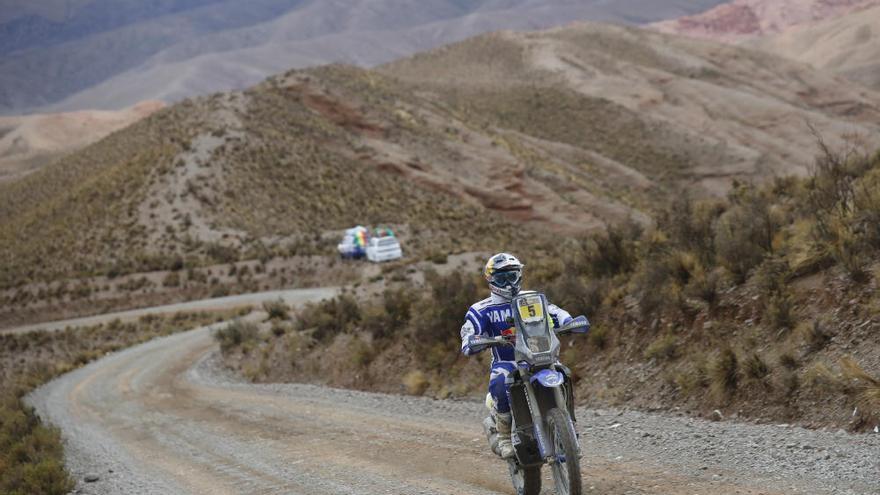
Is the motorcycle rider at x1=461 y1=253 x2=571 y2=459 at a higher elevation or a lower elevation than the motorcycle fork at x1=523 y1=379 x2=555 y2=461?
higher

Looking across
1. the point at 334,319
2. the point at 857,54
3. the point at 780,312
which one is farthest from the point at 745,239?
the point at 857,54

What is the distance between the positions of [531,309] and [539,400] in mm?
813

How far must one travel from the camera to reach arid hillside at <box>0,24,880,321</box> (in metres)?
51.9

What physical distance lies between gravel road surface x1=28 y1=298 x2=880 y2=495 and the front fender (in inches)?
66.1

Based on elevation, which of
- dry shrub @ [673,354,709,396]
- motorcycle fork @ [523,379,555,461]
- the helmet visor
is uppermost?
the helmet visor

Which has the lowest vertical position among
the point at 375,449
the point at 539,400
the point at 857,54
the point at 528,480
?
the point at 375,449

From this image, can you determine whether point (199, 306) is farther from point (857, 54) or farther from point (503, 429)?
point (857, 54)

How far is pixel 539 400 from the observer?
743 cm

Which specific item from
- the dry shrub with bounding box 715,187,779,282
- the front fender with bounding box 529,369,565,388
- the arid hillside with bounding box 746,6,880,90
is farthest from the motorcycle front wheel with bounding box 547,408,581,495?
the arid hillside with bounding box 746,6,880,90

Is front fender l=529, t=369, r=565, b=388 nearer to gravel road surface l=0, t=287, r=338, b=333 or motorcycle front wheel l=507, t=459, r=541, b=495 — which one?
motorcycle front wheel l=507, t=459, r=541, b=495

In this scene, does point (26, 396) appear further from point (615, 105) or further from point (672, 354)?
point (615, 105)

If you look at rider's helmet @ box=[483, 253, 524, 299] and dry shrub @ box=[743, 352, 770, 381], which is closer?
rider's helmet @ box=[483, 253, 524, 299]

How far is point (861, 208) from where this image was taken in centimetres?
1184

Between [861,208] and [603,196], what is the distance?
214ft
